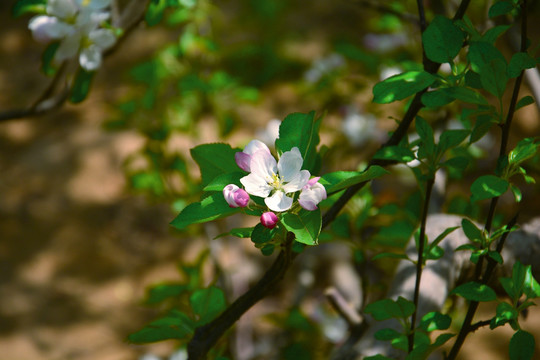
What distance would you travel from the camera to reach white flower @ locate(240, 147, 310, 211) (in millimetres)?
605

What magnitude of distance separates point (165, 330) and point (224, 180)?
11.1 inches

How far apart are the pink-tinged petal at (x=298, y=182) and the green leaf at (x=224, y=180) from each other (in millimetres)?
56

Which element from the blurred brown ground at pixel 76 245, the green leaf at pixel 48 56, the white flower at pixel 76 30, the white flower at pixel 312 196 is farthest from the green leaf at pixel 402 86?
the blurred brown ground at pixel 76 245

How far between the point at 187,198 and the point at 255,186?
972 mm

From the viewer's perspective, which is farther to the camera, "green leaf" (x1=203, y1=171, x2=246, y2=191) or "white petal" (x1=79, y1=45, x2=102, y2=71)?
"white petal" (x1=79, y1=45, x2=102, y2=71)

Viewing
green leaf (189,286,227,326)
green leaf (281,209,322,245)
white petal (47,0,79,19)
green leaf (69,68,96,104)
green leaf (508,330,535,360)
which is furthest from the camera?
green leaf (69,68,96,104)

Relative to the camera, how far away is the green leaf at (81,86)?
106cm

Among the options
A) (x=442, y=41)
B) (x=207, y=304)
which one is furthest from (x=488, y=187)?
(x=207, y=304)

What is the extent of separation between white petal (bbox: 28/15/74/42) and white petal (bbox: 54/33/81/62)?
2 centimetres

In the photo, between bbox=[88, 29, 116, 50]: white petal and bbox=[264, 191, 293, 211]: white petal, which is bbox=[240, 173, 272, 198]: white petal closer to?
bbox=[264, 191, 293, 211]: white petal

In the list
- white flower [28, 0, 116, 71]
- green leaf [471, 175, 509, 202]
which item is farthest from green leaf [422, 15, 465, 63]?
white flower [28, 0, 116, 71]

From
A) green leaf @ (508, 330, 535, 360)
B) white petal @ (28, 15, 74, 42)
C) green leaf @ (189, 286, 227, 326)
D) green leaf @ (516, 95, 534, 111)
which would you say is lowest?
green leaf @ (189, 286, 227, 326)

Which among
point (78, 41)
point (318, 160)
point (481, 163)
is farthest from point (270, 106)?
point (318, 160)

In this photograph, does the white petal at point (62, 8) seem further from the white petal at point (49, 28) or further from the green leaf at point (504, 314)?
the green leaf at point (504, 314)
